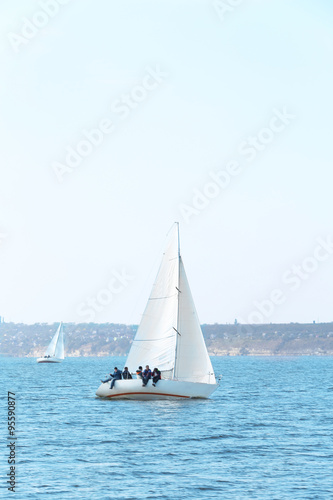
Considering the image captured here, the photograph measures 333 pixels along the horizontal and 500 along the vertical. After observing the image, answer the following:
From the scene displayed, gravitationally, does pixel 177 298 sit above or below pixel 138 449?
above

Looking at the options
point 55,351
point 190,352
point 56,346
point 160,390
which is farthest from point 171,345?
point 55,351

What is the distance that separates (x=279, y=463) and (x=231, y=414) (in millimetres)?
16308

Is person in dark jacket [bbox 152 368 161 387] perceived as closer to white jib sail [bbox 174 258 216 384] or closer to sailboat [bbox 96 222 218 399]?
sailboat [bbox 96 222 218 399]

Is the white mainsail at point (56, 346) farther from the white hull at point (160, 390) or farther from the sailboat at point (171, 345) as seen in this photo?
the white hull at point (160, 390)

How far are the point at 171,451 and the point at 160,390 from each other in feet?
49.6

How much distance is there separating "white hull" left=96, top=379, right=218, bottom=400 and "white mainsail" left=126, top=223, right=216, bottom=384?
75 centimetres

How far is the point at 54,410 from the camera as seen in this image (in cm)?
4609

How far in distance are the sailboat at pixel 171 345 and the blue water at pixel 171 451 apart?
865mm

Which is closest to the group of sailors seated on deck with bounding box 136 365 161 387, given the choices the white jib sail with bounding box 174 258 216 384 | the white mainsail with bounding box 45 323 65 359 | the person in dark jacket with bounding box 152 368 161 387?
the person in dark jacket with bounding box 152 368 161 387

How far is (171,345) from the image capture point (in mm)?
46594

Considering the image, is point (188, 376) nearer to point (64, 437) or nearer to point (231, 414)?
point (231, 414)

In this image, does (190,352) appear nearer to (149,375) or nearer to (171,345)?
(171,345)

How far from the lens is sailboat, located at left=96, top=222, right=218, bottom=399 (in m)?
45.8

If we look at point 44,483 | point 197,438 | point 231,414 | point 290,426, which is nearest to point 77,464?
point 44,483
